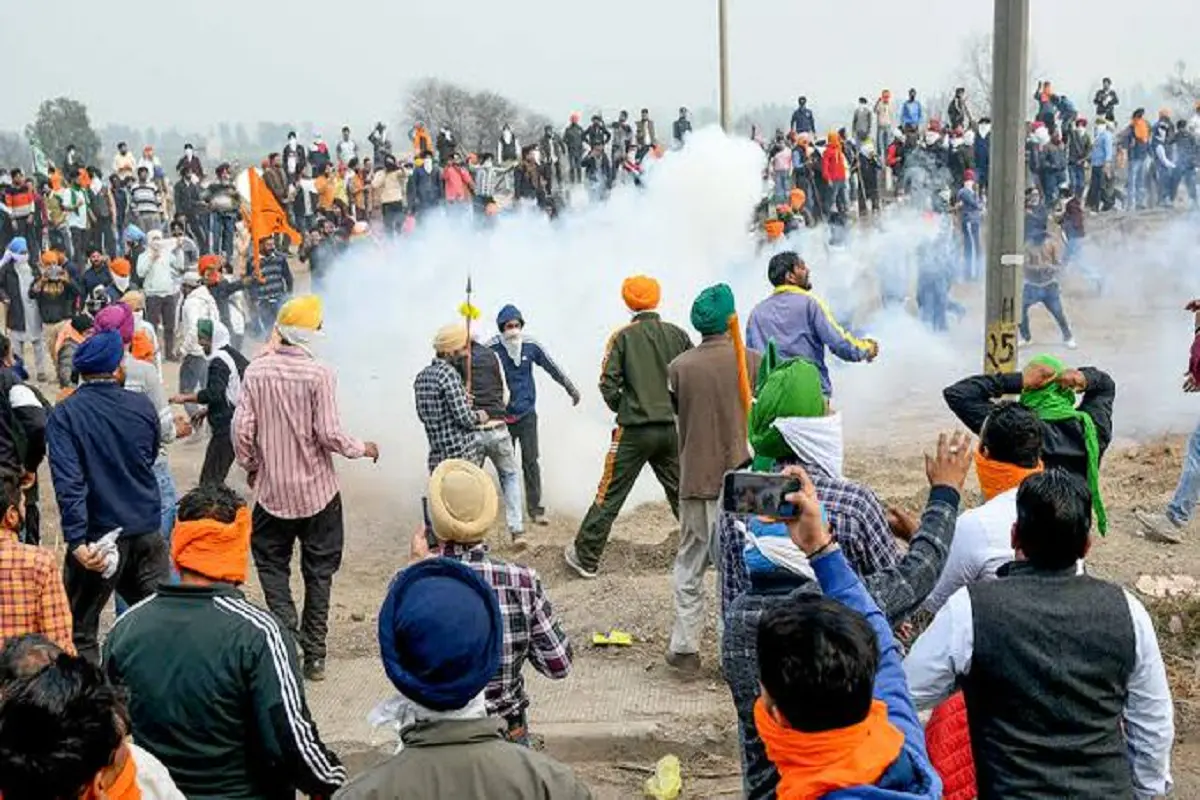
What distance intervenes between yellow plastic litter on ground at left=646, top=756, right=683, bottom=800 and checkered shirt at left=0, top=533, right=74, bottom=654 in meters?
2.45

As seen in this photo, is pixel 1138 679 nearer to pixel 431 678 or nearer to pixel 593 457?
pixel 431 678

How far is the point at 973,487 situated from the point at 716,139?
29.0 ft

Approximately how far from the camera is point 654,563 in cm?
903

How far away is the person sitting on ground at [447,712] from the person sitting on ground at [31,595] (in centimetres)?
226

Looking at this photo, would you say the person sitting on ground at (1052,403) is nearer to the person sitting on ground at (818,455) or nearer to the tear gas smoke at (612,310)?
the person sitting on ground at (818,455)

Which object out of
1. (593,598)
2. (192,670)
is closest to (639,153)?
(593,598)

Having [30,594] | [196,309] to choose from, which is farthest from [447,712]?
[196,309]

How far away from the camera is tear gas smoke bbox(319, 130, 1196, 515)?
1298 centimetres

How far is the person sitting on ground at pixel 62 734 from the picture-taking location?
8.50 ft

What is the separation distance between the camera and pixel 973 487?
1022 cm

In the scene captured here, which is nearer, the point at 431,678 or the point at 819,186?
Answer: the point at 431,678

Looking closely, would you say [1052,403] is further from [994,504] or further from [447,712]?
[447,712]

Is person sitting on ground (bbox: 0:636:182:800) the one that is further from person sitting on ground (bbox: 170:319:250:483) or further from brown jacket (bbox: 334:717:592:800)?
person sitting on ground (bbox: 170:319:250:483)

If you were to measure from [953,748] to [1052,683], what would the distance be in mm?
384
